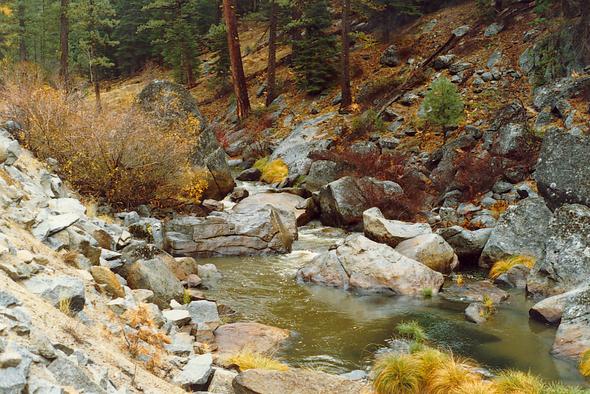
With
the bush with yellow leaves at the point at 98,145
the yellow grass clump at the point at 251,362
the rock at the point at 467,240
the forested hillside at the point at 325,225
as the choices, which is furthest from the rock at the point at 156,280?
the rock at the point at 467,240

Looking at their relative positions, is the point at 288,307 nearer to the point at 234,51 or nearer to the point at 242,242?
the point at 242,242

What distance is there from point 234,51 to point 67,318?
67.8 ft

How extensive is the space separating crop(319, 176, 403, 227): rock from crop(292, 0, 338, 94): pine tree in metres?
11.3

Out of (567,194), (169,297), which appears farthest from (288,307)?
(567,194)

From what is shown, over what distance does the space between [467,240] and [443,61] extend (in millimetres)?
12216

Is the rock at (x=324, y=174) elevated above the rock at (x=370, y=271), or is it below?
below

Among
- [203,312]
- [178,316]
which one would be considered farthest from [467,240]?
[178,316]

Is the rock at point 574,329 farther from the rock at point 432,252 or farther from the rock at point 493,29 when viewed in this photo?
the rock at point 493,29

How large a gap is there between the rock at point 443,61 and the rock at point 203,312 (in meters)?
17.2

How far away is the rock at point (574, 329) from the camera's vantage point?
304 inches

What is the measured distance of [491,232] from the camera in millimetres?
12703

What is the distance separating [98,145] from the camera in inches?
513

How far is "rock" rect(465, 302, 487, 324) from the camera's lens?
30.6 ft

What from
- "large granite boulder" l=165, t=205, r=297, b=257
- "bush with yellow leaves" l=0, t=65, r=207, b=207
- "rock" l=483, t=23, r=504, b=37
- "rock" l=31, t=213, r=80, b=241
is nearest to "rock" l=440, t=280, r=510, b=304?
"large granite boulder" l=165, t=205, r=297, b=257
